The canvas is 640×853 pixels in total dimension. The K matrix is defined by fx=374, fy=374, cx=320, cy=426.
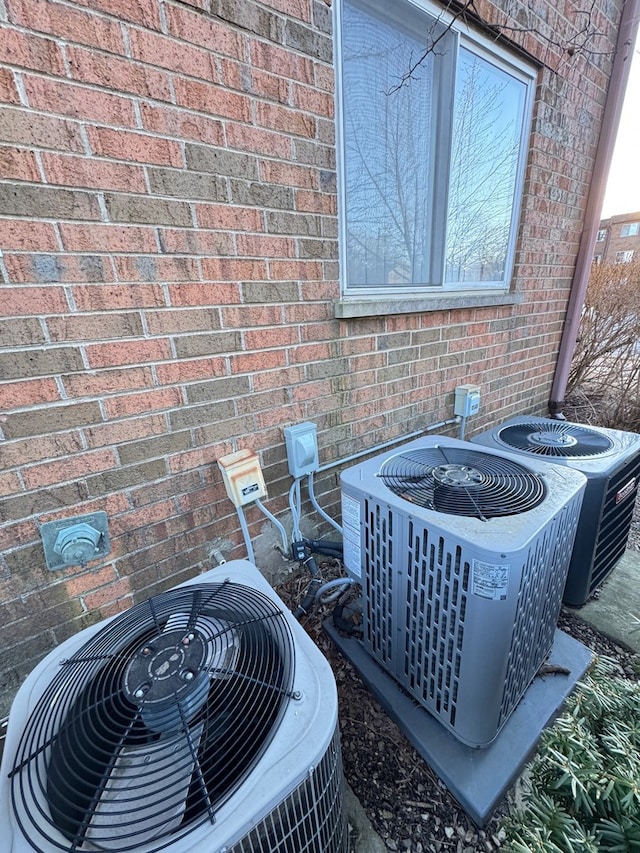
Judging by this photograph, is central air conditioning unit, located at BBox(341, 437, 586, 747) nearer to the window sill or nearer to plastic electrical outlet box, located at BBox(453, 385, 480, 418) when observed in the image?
the window sill

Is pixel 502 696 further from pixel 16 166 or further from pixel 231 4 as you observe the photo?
pixel 231 4

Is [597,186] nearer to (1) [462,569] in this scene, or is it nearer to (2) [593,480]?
(2) [593,480]

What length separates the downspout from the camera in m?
2.70

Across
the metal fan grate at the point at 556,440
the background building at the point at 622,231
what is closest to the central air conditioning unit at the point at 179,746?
the metal fan grate at the point at 556,440

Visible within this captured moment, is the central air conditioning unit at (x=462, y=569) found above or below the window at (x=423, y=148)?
below

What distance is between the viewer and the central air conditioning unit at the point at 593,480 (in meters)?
1.59

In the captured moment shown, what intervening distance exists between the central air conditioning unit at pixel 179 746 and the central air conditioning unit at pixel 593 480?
133cm

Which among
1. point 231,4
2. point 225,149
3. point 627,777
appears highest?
point 231,4

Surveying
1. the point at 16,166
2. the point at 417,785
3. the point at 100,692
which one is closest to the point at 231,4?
the point at 16,166

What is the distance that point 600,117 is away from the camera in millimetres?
2879

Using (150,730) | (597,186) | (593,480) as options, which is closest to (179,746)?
(150,730)

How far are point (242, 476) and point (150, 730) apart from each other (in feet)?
2.94

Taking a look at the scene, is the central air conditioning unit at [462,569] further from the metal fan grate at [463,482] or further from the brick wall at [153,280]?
the brick wall at [153,280]

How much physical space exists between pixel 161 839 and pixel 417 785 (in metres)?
0.95
